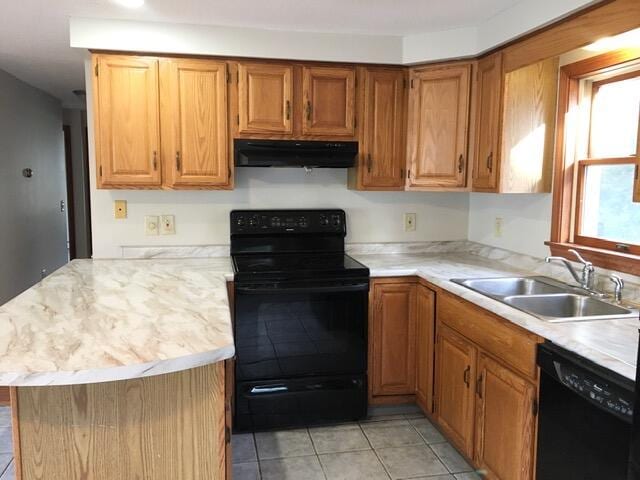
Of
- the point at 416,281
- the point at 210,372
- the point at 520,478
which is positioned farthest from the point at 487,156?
the point at 210,372

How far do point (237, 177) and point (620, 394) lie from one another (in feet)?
8.01

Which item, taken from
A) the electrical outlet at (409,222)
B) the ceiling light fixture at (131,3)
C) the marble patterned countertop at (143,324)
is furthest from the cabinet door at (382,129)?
the ceiling light fixture at (131,3)

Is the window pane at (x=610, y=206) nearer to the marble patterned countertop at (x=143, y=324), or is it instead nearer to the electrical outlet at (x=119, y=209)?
the marble patterned countertop at (x=143, y=324)

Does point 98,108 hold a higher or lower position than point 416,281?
higher

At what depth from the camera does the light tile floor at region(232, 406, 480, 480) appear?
2.47 metres

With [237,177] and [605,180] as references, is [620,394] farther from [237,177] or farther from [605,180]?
[237,177]

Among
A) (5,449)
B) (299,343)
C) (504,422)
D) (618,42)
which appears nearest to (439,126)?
(618,42)

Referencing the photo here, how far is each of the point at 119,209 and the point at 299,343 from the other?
4.62 ft

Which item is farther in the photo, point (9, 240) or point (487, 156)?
point (9, 240)

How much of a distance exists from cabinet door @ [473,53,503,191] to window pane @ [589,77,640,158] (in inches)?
18.2

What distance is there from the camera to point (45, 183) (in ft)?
17.0

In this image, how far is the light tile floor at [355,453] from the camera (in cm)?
247

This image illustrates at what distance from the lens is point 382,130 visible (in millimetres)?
3145

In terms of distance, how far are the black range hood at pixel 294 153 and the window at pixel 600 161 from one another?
3.85 ft
